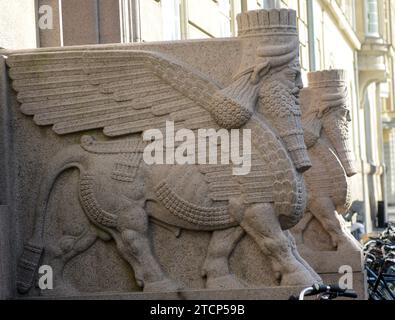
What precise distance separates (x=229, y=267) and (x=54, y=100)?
6.06 ft

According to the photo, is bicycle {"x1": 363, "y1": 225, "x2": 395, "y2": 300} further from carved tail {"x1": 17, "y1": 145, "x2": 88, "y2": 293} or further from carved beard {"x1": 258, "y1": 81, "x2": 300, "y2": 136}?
carved tail {"x1": 17, "y1": 145, "x2": 88, "y2": 293}

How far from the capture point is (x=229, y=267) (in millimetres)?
11258

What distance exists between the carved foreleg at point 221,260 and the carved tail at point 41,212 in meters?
1.15

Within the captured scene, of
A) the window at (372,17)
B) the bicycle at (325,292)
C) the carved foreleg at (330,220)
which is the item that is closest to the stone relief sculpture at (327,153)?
the carved foreleg at (330,220)

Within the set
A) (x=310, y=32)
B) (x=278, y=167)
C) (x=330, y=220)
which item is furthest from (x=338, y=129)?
(x=310, y=32)

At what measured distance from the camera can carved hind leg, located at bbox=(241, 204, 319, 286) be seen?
11117 millimetres

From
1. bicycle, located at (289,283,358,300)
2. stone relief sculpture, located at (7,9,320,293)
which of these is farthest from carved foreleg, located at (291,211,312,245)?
bicycle, located at (289,283,358,300)

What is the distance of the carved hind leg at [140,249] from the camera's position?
1121cm

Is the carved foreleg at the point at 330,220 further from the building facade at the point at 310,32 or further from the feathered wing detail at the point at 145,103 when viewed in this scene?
the feathered wing detail at the point at 145,103
